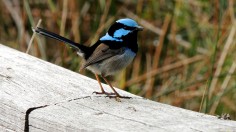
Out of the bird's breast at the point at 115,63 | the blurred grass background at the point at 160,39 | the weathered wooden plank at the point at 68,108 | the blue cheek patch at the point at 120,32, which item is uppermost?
the blurred grass background at the point at 160,39

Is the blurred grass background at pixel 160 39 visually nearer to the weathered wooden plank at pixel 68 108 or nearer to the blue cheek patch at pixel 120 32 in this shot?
the blue cheek patch at pixel 120 32

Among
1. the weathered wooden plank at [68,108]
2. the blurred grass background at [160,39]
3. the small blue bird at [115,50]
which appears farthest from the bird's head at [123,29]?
the blurred grass background at [160,39]

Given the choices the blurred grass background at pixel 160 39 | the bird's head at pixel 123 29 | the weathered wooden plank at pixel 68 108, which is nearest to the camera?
the weathered wooden plank at pixel 68 108

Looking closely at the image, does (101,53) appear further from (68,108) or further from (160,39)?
(160,39)

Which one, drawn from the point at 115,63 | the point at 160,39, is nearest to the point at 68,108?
the point at 115,63

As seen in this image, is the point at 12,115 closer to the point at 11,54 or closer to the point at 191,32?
the point at 11,54

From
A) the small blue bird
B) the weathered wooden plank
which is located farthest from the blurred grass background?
the weathered wooden plank
